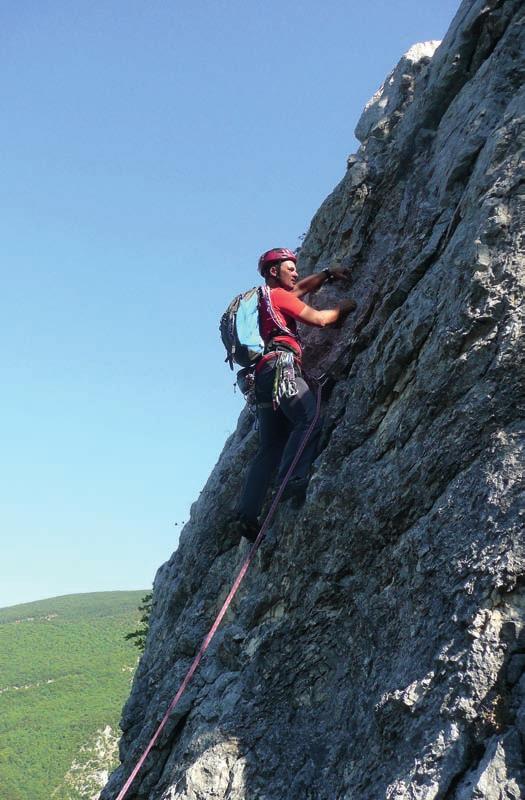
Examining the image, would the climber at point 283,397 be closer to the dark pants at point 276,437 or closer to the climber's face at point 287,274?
the dark pants at point 276,437

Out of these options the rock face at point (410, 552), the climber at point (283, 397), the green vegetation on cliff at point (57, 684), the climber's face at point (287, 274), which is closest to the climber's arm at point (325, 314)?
the climber at point (283, 397)

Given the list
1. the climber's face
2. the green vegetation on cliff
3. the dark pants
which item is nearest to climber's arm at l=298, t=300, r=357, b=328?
the dark pants

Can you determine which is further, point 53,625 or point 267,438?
point 53,625

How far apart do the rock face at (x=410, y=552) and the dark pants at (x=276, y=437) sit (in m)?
0.26

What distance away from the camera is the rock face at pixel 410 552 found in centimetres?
384

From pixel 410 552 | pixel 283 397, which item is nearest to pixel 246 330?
pixel 283 397

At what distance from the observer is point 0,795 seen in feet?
212

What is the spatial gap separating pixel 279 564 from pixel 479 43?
213 inches

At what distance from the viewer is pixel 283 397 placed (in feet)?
22.4

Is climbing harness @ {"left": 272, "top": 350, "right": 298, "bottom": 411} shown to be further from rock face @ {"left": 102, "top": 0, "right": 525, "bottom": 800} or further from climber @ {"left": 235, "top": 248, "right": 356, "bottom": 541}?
rock face @ {"left": 102, "top": 0, "right": 525, "bottom": 800}

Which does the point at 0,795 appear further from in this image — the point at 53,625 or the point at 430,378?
the point at 430,378

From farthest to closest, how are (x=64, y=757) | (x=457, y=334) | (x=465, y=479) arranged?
1. (x=64, y=757)
2. (x=457, y=334)
3. (x=465, y=479)

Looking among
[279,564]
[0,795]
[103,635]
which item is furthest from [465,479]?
[103,635]

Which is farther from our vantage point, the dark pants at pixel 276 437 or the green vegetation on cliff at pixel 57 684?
the green vegetation on cliff at pixel 57 684
